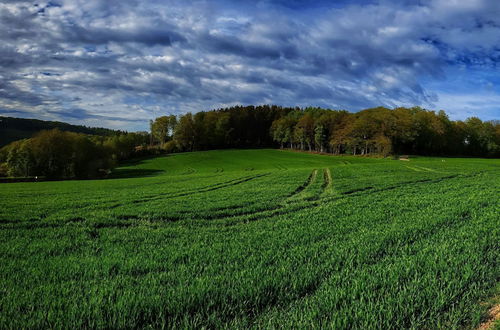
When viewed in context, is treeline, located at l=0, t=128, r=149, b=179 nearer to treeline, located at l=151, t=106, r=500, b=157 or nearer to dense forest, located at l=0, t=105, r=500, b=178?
dense forest, located at l=0, t=105, r=500, b=178

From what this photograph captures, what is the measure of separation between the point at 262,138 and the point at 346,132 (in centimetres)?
6100

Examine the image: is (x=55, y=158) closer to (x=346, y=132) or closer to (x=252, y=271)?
(x=252, y=271)

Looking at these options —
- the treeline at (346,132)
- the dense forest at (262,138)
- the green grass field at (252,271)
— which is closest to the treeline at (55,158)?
the dense forest at (262,138)

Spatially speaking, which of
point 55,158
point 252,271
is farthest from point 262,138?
point 252,271

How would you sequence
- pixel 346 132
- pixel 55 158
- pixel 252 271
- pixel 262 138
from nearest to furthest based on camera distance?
pixel 252 271
pixel 55 158
pixel 346 132
pixel 262 138

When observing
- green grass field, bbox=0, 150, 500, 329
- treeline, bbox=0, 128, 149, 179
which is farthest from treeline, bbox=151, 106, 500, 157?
green grass field, bbox=0, 150, 500, 329

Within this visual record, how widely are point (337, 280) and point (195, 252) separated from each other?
3947mm

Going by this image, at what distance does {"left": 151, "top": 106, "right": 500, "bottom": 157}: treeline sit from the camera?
9400cm

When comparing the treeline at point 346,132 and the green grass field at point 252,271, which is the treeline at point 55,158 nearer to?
the treeline at point 346,132

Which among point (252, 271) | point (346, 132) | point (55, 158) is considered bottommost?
point (252, 271)

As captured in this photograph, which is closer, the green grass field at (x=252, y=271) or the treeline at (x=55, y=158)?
the green grass field at (x=252, y=271)

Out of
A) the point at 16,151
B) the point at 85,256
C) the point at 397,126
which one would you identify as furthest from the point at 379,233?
the point at 397,126

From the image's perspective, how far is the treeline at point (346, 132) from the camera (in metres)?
94.0

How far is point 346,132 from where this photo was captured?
97812 millimetres
